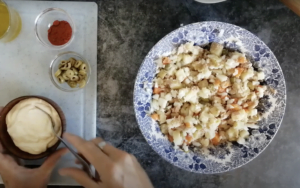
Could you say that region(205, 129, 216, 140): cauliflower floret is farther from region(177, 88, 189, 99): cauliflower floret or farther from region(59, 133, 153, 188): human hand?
region(59, 133, 153, 188): human hand

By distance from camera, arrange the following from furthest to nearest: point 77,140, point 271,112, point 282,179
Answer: point 282,179, point 271,112, point 77,140

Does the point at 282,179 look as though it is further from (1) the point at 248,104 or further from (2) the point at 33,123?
(2) the point at 33,123

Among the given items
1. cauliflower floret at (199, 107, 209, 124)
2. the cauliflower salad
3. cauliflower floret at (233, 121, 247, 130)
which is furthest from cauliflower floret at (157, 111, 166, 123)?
cauliflower floret at (233, 121, 247, 130)

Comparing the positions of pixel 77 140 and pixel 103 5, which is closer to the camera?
pixel 77 140

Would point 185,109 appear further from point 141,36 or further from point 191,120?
point 141,36

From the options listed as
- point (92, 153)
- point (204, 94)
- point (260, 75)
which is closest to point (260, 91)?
point (260, 75)

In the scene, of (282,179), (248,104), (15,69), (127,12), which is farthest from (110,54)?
(282,179)

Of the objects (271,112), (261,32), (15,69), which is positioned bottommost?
(271,112)

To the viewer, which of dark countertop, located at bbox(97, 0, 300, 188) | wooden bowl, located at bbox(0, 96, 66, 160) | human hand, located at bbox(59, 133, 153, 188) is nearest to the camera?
human hand, located at bbox(59, 133, 153, 188)
